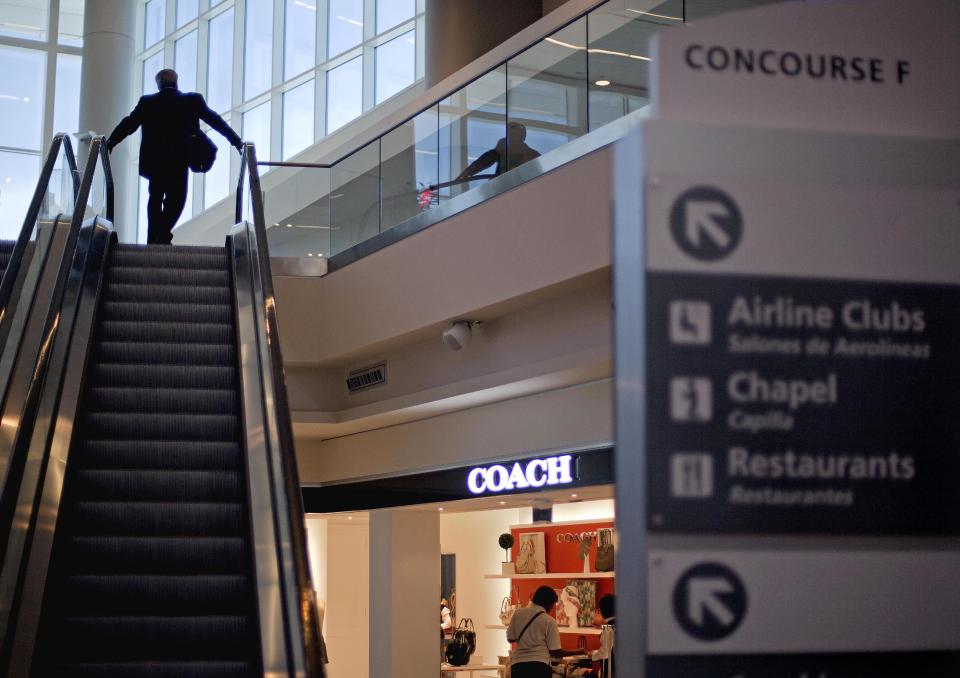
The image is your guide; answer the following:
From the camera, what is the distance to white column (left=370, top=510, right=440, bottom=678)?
13.5 meters

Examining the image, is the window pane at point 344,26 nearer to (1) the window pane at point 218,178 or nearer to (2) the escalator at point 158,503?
(1) the window pane at point 218,178

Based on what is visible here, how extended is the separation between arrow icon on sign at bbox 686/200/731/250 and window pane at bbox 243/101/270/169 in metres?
18.8

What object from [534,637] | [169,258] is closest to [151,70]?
[169,258]

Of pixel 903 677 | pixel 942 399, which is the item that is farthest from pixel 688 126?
pixel 903 677

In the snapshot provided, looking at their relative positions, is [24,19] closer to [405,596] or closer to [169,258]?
[405,596]

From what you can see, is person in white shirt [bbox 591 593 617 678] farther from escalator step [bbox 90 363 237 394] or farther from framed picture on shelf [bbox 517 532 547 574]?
escalator step [bbox 90 363 237 394]

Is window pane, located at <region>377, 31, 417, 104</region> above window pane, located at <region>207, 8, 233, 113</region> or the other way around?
the other way around

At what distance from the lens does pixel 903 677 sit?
7.55ft

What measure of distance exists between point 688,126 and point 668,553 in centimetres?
83

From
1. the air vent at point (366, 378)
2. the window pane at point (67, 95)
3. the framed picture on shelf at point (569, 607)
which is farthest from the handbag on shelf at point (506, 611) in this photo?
the window pane at point (67, 95)

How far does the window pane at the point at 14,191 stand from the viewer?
12961 mm

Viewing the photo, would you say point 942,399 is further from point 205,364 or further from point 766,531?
point 205,364

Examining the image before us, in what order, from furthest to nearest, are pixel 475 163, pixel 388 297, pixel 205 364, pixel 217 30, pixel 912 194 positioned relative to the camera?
pixel 217 30 < pixel 388 297 < pixel 475 163 < pixel 205 364 < pixel 912 194

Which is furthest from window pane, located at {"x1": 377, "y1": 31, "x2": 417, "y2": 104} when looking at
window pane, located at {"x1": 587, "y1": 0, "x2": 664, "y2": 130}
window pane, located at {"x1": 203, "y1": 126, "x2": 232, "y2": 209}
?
window pane, located at {"x1": 587, "y1": 0, "x2": 664, "y2": 130}
